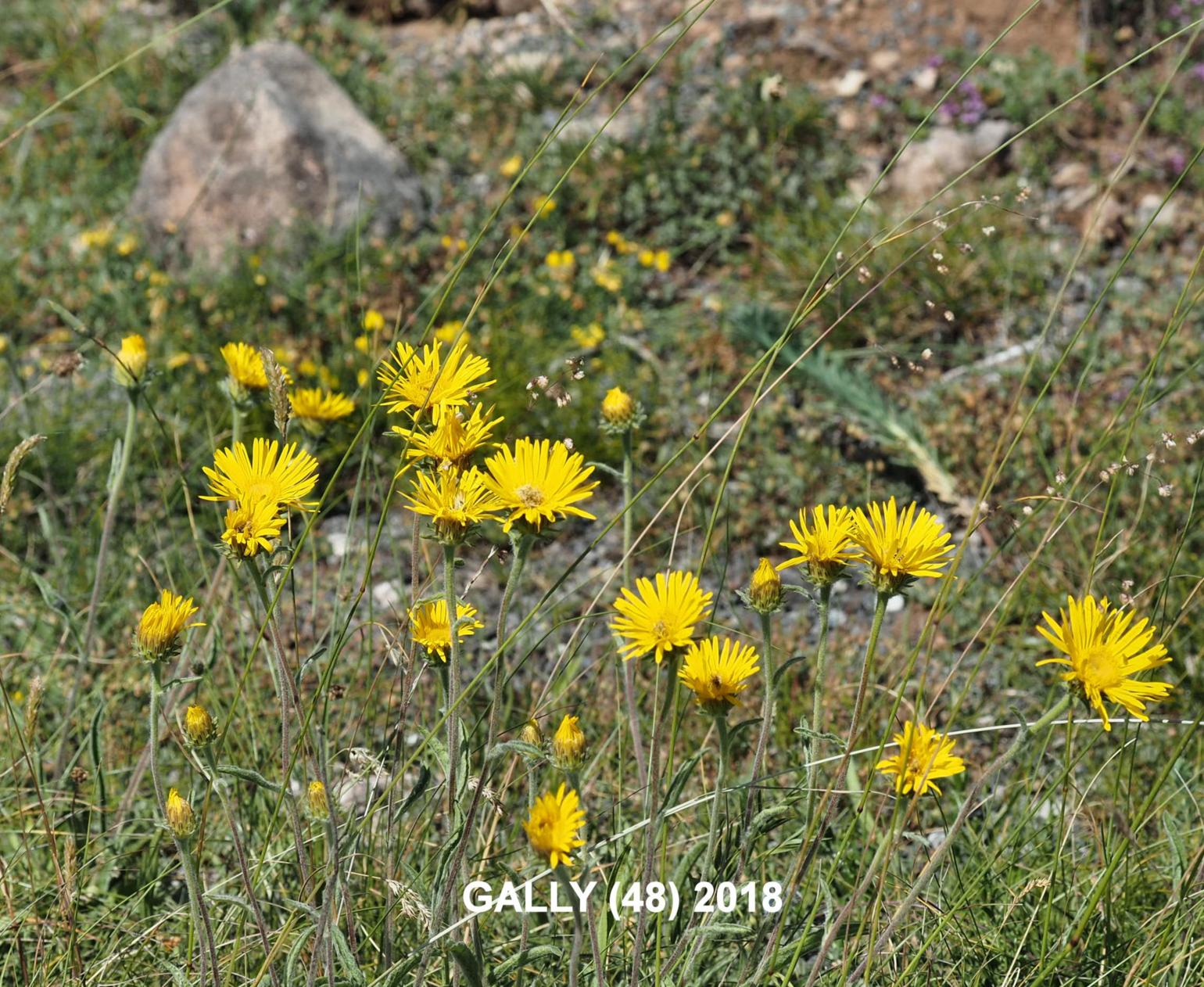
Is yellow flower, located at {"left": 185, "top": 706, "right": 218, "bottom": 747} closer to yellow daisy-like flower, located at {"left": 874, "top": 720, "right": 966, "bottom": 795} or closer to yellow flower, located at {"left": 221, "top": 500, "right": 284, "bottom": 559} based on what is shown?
yellow flower, located at {"left": 221, "top": 500, "right": 284, "bottom": 559}

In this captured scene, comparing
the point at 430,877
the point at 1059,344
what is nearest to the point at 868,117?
the point at 1059,344

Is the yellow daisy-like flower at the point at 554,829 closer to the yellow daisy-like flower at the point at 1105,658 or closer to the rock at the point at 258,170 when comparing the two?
the yellow daisy-like flower at the point at 1105,658

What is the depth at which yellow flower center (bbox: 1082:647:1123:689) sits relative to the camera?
132 centimetres

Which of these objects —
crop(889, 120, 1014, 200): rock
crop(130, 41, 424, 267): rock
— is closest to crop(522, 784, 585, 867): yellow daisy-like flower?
crop(130, 41, 424, 267): rock

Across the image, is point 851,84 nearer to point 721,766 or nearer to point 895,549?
point 895,549

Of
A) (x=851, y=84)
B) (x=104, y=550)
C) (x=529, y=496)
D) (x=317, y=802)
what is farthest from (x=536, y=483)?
(x=851, y=84)

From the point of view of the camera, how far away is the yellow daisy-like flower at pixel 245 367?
1898mm

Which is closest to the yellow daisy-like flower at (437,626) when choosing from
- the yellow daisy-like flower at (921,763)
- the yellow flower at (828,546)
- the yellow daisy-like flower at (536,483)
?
the yellow daisy-like flower at (536,483)

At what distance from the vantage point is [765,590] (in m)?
1.45

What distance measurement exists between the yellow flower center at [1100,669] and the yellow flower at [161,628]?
1.01 meters

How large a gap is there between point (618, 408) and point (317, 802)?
657 mm

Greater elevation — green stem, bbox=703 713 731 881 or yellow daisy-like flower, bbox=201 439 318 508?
yellow daisy-like flower, bbox=201 439 318 508

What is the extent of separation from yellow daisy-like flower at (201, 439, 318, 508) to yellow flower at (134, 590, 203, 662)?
0.47 ft

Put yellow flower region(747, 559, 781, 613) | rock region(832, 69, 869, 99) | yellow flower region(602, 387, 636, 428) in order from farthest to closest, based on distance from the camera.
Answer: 1. rock region(832, 69, 869, 99)
2. yellow flower region(602, 387, 636, 428)
3. yellow flower region(747, 559, 781, 613)
